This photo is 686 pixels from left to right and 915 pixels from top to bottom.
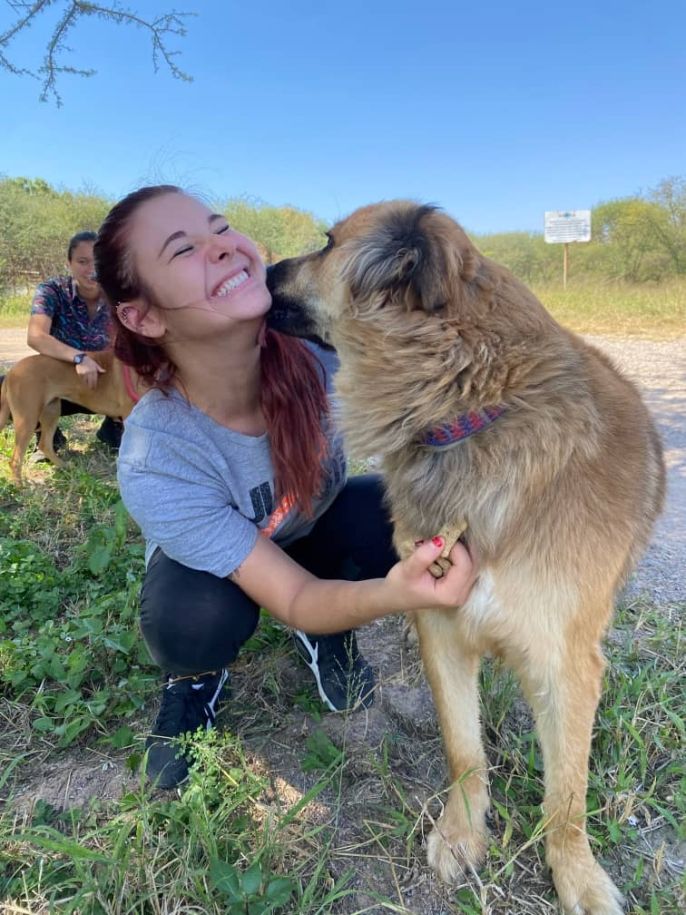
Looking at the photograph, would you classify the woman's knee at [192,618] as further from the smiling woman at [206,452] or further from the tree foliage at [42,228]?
the tree foliage at [42,228]

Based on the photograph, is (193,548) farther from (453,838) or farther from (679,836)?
(679,836)

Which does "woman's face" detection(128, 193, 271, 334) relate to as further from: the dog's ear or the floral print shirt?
the floral print shirt

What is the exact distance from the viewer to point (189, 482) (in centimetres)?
179

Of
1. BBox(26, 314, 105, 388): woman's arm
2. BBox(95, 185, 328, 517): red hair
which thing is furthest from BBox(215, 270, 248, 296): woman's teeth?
BBox(26, 314, 105, 388): woman's arm

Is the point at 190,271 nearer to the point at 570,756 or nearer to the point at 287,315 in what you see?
the point at 287,315

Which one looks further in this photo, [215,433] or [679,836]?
[215,433]

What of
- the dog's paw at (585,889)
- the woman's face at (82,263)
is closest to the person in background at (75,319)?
the woman's face at (82,263)

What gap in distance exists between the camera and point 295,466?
1.97 metres

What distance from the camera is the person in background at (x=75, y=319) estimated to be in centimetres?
489

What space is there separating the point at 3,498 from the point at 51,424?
1.17 metres

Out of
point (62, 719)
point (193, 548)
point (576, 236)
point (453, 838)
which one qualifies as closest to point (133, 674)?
point (62, 719)

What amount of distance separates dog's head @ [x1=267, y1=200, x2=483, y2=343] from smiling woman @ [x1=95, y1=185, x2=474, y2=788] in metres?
0.12

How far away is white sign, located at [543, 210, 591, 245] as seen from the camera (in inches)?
685

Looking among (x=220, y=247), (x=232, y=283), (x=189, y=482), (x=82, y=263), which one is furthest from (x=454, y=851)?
(x=82, y=263)
